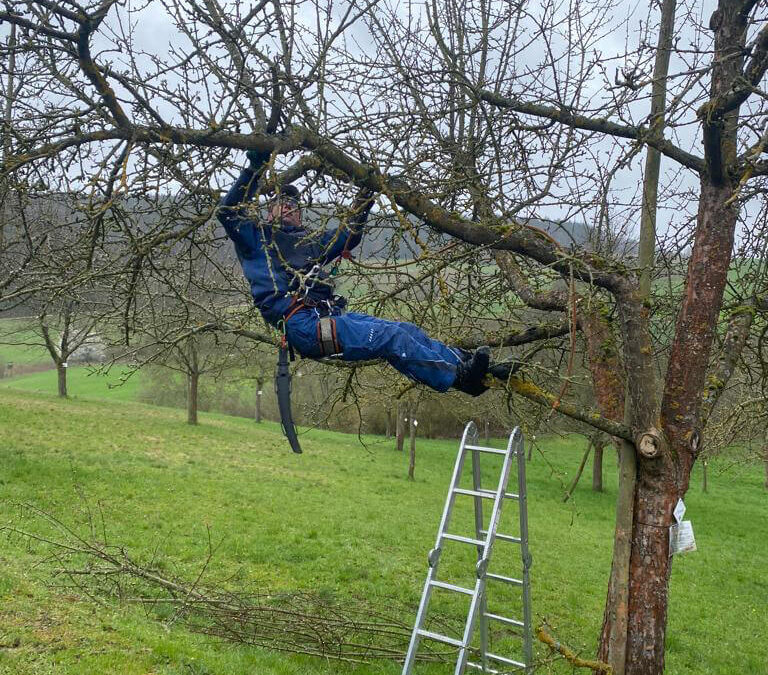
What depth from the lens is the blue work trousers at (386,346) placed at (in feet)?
15.0

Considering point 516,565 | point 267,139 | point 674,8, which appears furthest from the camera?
point 516,565

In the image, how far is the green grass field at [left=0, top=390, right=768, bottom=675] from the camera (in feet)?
18.7

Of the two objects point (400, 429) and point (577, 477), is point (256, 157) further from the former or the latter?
point (400, 429)

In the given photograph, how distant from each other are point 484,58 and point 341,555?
23.7 ft

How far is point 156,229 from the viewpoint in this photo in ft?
16.0

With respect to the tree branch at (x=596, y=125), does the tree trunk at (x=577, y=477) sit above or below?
below

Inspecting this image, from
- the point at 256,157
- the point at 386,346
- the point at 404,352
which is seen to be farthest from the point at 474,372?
the point at 256,157

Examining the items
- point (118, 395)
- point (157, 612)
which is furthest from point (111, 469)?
point (118, 395)

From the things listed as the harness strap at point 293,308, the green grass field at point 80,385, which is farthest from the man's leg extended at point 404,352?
the green grass field at point 80,385

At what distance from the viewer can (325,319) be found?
459 centimetres

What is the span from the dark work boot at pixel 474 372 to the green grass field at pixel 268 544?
2.24 feet

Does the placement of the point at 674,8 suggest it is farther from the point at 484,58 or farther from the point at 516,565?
the point at 516,565

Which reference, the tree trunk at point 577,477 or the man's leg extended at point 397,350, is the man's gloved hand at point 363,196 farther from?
the tree trunk at point 577,477

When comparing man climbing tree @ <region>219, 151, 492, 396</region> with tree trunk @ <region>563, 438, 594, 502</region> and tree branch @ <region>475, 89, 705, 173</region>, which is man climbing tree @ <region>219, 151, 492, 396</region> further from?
tree branch @ <region>475, 89, 705, 173</region>
